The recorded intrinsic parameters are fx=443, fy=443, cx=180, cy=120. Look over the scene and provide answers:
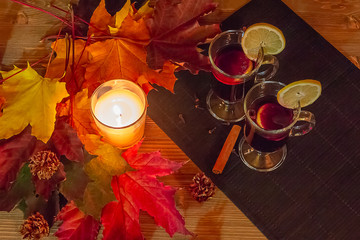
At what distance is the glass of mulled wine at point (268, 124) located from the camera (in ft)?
2.95

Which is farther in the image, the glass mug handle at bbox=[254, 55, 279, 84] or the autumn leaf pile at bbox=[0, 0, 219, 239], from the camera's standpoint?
the glass mug handle at bbox=[254, 55, 279, 84]

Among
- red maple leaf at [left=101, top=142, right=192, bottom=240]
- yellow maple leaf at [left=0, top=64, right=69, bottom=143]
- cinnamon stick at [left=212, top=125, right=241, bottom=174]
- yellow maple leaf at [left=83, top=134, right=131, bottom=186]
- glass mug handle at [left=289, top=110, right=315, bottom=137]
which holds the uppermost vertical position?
yellow maple leaf at [left=0, top=64, right=69, bottom=143]

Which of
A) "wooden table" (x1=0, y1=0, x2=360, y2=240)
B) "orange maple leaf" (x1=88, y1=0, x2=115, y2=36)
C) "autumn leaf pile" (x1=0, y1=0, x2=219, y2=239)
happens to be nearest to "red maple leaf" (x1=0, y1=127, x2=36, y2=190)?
"autumn leaf pile" (x1=0, y1=0, x2=219, y2=239)

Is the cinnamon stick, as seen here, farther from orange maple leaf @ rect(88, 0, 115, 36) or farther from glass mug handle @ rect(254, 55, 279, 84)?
orange maple leaf @ rect(88, 0, 115, 36)

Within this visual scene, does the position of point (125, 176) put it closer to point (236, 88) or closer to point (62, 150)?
point (62, 150)

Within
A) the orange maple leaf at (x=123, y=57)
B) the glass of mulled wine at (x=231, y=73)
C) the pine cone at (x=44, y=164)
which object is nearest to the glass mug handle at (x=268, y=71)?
the glass of mulled wine at (x=231, y=73)

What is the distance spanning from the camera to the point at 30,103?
872mm

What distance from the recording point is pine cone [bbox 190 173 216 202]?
0.94 meters

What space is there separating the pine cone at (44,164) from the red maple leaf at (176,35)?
0.93ft

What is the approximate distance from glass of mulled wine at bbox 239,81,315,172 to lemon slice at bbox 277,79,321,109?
0.02 meters

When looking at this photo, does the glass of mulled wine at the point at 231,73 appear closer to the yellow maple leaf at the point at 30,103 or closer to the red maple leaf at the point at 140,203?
the red maple leaf at the point at 140,203

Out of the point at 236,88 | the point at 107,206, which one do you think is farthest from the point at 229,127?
the point at 107,206

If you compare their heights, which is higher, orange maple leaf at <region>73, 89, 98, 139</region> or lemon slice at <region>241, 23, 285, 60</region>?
lemon slice at <region>241, 23, 285, 60</region>

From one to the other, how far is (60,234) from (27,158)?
17 cm
